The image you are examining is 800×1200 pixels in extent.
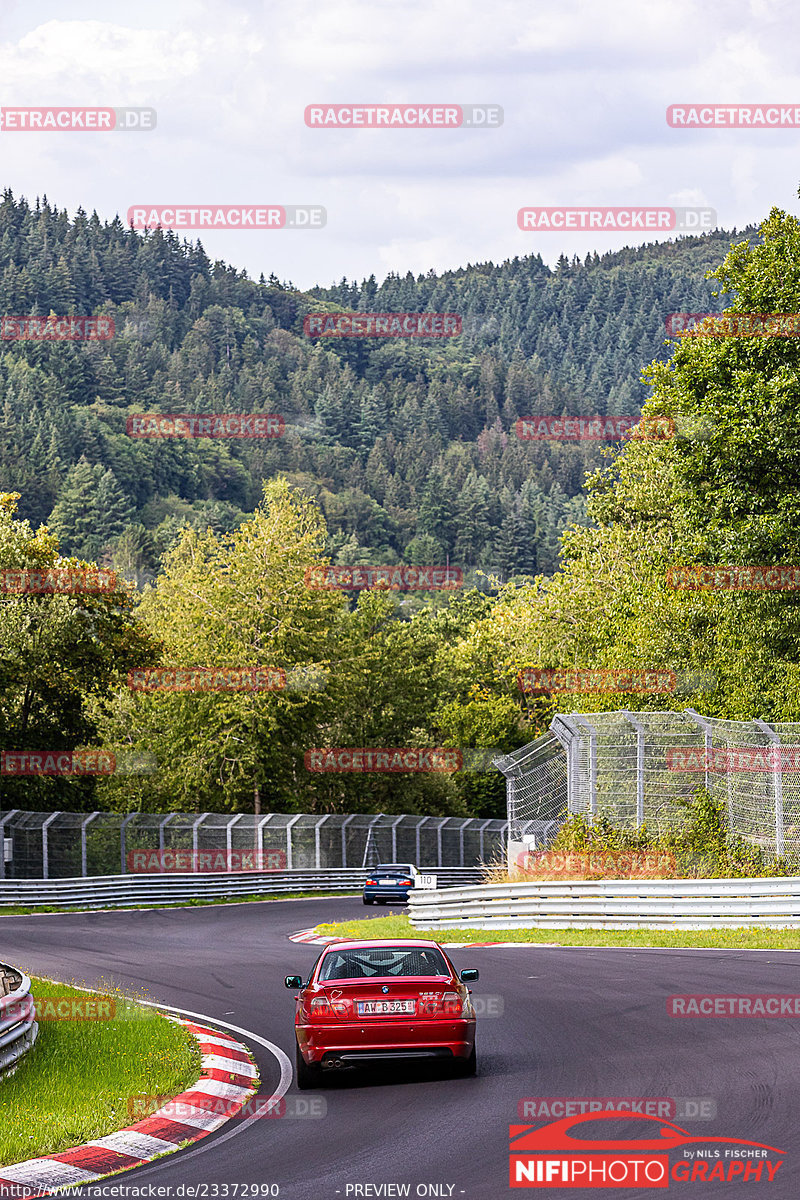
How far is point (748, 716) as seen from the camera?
32812mm

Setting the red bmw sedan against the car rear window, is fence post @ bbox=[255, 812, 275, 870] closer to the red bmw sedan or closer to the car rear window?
the car rear window

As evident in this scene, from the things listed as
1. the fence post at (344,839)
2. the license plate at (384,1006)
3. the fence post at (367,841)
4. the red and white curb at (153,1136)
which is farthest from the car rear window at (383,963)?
the fence post at (367,841)

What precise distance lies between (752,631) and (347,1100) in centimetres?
2438

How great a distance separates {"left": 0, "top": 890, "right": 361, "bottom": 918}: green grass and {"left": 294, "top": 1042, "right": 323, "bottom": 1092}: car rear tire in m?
26.0

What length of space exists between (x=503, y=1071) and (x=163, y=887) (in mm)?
29142

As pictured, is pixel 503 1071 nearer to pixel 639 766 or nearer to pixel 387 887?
pixel 639 766

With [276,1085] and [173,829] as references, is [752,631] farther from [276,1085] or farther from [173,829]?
[276,1085]

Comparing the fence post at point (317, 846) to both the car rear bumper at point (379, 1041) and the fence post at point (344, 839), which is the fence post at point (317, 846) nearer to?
the fence post at point (344, 839)

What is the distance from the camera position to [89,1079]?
1089 centimetres

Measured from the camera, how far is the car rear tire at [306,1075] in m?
10.9

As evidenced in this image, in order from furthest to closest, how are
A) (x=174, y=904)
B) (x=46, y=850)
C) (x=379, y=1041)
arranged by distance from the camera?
(x=174, y=904)
(x=46, y=850)
(x=379, y=1041)

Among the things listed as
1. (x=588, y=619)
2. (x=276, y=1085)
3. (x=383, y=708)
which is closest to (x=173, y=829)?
(x=588, y=619)

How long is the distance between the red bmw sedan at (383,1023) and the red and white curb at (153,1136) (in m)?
0.65

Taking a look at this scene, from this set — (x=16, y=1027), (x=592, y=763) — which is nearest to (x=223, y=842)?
(x=592, y=763)
